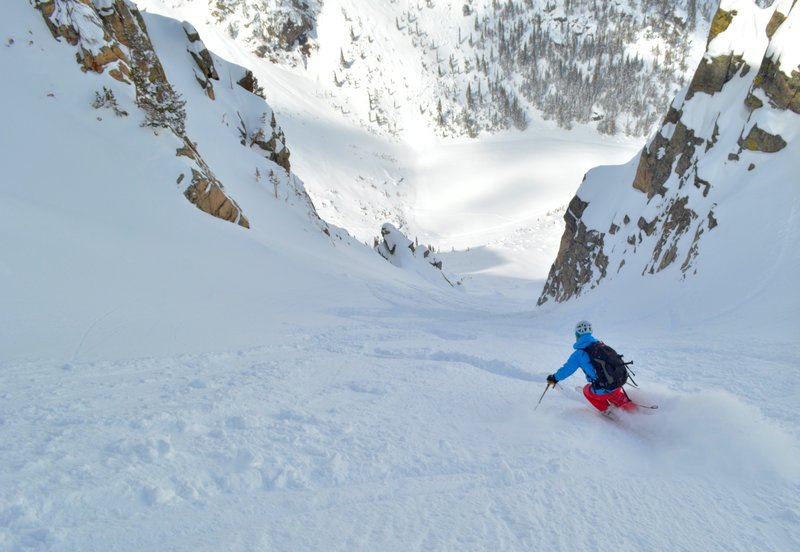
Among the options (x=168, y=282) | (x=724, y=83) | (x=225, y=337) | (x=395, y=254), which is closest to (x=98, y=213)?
(x=168, y=282)

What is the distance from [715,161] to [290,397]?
13265 mm

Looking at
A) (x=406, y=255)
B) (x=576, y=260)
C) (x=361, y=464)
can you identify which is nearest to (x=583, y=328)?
(x=361, y=464)

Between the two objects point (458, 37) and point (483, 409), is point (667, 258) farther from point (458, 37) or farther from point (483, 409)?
point (458, 37)

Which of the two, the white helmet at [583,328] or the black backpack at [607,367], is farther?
the white helmet at [583,328]

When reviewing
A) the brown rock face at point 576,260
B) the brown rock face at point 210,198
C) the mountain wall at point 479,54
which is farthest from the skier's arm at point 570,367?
the mountain wall at point 479,54

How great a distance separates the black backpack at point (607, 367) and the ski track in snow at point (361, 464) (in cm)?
39

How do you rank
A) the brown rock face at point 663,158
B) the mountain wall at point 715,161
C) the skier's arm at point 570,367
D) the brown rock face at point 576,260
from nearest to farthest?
1. the skier's arm at point 570,367
2. the mountain wall at point 715,161
3. the brown rock face at point 663,158
4. the brown rock face at point 576,260

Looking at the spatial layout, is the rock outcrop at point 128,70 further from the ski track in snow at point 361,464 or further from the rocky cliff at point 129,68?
the ski track in snow at point 361,464

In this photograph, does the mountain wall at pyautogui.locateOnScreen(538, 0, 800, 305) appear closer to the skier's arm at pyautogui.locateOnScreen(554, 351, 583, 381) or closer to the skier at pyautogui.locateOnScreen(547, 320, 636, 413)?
the skier at pyautogui.locateOnScreen(547, 320, 636, 413)

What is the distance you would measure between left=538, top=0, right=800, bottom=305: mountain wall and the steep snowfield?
2.91 feet

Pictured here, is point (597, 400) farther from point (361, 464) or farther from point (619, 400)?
point (361, 464)

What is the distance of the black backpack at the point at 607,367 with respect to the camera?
4.91m

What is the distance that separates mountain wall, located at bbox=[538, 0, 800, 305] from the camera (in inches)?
424

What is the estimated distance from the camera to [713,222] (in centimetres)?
1102
